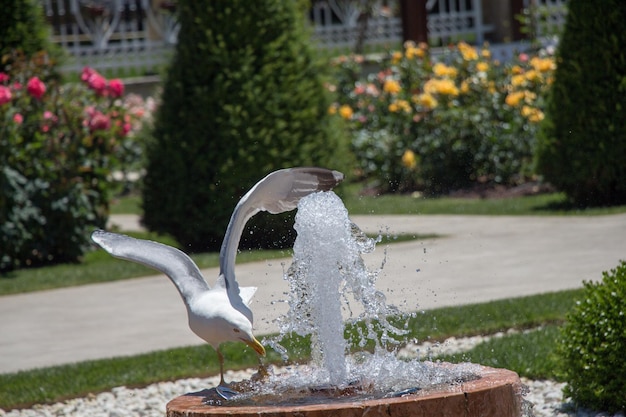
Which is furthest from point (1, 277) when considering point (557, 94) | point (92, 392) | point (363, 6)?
point (363, 6)

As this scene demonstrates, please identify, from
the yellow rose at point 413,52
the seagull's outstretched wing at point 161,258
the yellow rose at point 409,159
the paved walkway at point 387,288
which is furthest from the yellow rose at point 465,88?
the seagull's outstretched wing at point 161,258

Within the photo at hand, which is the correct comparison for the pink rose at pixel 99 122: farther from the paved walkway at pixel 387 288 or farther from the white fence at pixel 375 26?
the white fence at pixel 375 26

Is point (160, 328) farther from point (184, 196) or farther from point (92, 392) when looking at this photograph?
point (184, 196)

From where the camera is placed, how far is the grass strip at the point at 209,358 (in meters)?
5.12

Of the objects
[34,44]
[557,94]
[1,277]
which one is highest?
[34,44]

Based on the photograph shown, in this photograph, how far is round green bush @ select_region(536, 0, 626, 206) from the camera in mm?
9656

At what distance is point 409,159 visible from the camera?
1219 centimetres

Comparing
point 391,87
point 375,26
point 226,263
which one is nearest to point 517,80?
point 391,87

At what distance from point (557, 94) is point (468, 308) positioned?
4462 millimetres

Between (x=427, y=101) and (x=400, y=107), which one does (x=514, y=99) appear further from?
(x=400, y=107)

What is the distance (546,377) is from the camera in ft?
16.2

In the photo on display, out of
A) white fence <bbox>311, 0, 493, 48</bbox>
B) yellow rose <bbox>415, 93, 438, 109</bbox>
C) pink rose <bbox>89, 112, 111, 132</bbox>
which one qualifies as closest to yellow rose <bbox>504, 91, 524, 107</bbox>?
yellow rose <bbox>415, 93, 438, 109</bbox>

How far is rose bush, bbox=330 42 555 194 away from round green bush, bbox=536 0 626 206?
172cm

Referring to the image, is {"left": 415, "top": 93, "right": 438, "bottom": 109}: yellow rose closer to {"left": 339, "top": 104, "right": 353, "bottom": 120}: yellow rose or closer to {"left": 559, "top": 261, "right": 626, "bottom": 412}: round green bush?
{"left": 339, "top": 104, "right": 353, "bottom": 120}: yellow rose
